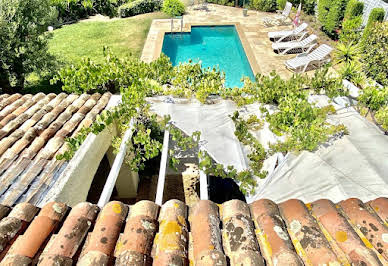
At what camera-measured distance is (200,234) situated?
10.9 feet

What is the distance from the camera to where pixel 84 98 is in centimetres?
829

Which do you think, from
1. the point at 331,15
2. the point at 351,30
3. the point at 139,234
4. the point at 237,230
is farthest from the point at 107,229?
the point at 331,15

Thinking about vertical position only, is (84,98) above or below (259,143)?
above

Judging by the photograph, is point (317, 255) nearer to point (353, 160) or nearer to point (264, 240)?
point (264, 240)

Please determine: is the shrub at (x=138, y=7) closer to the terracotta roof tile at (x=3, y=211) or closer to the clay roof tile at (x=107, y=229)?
the terracotta roof tile at (x=3, y=211)

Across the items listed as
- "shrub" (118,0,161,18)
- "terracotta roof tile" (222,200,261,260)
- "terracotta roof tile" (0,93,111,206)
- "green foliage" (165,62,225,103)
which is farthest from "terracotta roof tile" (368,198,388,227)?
"shrub" (118,0,161,18)

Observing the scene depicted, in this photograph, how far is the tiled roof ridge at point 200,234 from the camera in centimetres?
307

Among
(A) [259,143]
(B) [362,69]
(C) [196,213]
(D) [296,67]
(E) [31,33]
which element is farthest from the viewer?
(D) [296,67]

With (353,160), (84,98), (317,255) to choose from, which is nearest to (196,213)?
(317,255)

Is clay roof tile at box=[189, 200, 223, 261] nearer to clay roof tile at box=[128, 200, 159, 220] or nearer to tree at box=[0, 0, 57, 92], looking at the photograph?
clay roof tile at box=[128, 200, 159, 220]

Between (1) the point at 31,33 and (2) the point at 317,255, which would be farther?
(1) the point at 31,33

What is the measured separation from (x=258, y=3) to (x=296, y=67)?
1484 cm

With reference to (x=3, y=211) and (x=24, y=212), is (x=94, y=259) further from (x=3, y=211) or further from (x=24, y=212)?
(x=3, y=211)

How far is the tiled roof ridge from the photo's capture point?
3.07 meters
